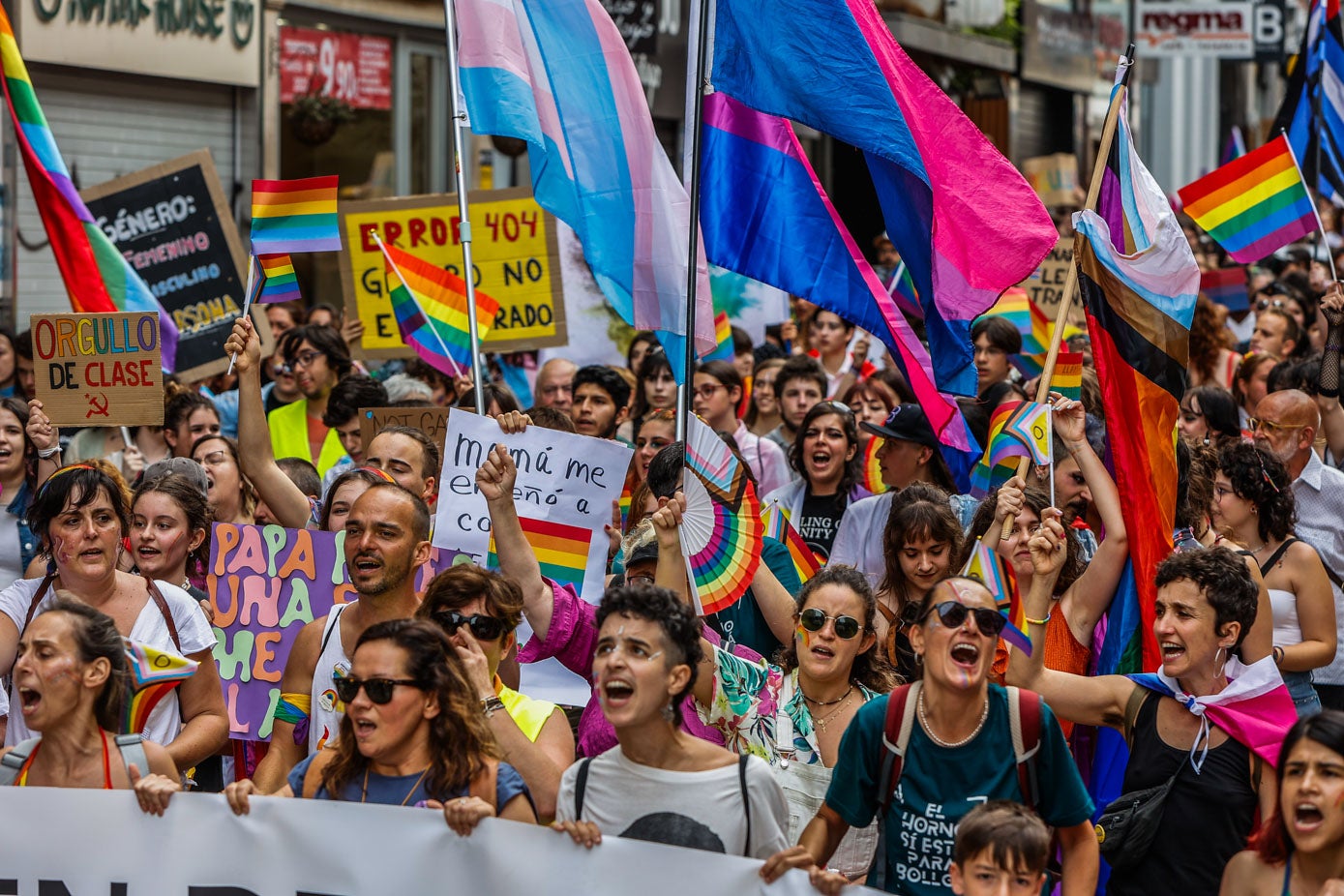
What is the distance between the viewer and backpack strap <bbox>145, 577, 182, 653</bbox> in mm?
5184

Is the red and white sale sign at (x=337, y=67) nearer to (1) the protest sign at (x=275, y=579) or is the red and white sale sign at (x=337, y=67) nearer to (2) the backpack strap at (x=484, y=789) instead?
(1) the protest sign at (x=275, y=579)

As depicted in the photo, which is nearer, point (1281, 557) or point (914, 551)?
point (914, 551)

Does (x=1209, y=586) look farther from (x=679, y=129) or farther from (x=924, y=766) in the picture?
(x=679, y=129)

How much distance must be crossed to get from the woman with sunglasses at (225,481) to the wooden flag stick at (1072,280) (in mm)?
2883

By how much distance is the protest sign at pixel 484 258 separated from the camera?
9.34 metres

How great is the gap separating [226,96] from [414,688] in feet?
39.2

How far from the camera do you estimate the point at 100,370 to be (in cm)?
693

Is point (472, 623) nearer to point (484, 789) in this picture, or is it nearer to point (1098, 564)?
point (484, 789)

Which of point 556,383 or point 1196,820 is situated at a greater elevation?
point 556,383

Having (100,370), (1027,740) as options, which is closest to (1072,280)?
(1027,740)

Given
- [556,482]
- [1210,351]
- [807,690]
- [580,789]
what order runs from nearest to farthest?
[580,789], [807,690], [556,482], [1210,351]

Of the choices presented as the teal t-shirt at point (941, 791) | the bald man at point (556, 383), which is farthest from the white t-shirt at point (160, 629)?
the bald man at point (556, 383)

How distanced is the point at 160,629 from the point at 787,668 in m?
1.72

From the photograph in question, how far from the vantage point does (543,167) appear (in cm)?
650
